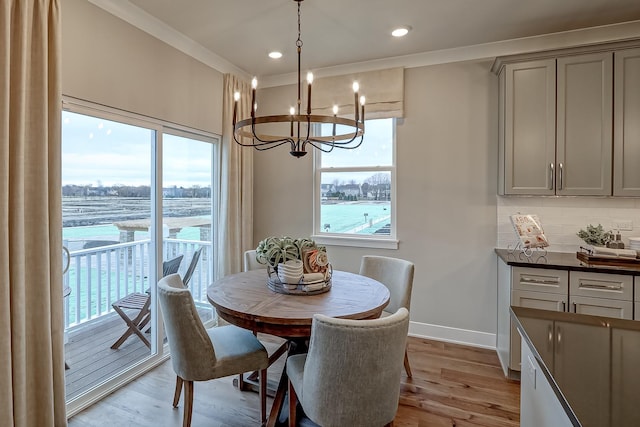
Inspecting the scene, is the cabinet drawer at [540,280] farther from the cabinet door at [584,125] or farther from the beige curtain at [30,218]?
the beige curtain at [30,218]

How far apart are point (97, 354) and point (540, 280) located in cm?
353

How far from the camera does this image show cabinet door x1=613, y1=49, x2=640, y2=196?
262cm

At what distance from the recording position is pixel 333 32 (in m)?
2.97

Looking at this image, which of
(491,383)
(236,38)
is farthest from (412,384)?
(236,38)

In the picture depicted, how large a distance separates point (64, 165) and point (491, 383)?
340cm

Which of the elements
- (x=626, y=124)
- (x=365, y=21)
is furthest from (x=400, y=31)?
(x=626, y=124)

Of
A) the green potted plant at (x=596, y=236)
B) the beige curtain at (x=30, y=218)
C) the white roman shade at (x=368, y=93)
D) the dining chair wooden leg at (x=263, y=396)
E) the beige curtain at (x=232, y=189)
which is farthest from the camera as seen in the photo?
the beige curtain at (x=232, y=189)

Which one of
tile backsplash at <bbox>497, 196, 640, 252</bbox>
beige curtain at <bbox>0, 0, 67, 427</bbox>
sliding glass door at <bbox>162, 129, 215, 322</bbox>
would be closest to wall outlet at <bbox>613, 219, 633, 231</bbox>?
tile backsplash at <bbox>497, 196, 640, 252</bbox>

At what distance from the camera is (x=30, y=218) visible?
1911 millimetres

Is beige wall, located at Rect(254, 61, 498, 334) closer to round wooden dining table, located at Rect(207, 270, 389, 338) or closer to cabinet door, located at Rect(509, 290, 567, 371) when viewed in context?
cabinet door, located at Rect(509, 290, 567, 371)

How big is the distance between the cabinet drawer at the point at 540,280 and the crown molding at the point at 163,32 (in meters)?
3.27

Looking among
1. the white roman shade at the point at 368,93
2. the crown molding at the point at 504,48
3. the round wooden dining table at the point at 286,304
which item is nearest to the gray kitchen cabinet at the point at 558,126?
the crown molding at the point at 504,48

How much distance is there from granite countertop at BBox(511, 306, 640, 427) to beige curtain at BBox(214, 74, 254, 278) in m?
2.85

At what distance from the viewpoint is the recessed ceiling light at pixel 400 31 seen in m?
2.88
